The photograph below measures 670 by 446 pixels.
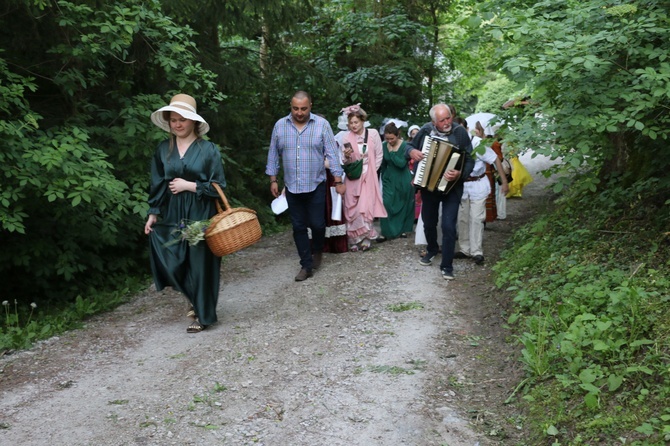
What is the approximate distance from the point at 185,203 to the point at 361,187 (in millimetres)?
4366

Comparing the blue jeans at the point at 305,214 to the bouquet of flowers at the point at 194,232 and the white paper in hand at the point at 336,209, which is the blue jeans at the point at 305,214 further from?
the bouquet of flowers at the point at 194,232

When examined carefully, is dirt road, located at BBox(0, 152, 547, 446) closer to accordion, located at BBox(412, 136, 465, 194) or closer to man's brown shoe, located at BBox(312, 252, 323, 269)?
man's brown shoe, located at BBox(312, 252, 323, 269)

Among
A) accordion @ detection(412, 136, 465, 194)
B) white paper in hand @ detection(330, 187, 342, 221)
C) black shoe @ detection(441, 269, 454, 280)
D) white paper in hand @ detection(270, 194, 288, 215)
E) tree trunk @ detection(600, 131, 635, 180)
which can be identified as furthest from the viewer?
white paper in hand @ detection(330, 187, 342, 221)

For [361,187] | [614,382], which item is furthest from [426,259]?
[614,382]

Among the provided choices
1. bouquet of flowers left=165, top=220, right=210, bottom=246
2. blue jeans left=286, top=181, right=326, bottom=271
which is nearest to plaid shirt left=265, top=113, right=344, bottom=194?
blue jeans left=286, top=181, right=326, bottom=271

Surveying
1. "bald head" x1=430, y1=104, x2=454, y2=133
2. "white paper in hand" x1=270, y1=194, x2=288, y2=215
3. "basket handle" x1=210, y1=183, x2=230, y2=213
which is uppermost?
"bald head" x1=430, y1=104, x2=454, y2=133

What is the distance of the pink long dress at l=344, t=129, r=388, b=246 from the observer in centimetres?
1022

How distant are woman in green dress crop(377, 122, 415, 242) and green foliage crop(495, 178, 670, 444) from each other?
311cm

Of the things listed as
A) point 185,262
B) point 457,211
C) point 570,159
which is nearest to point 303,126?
point 457,211

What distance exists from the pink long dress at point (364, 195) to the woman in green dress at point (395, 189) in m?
0.42

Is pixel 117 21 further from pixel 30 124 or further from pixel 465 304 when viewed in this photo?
pixel 465 304

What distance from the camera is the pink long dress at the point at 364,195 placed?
1022cm

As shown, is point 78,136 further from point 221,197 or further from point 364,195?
point 364,195

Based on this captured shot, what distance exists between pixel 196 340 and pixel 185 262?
0.75 meters
